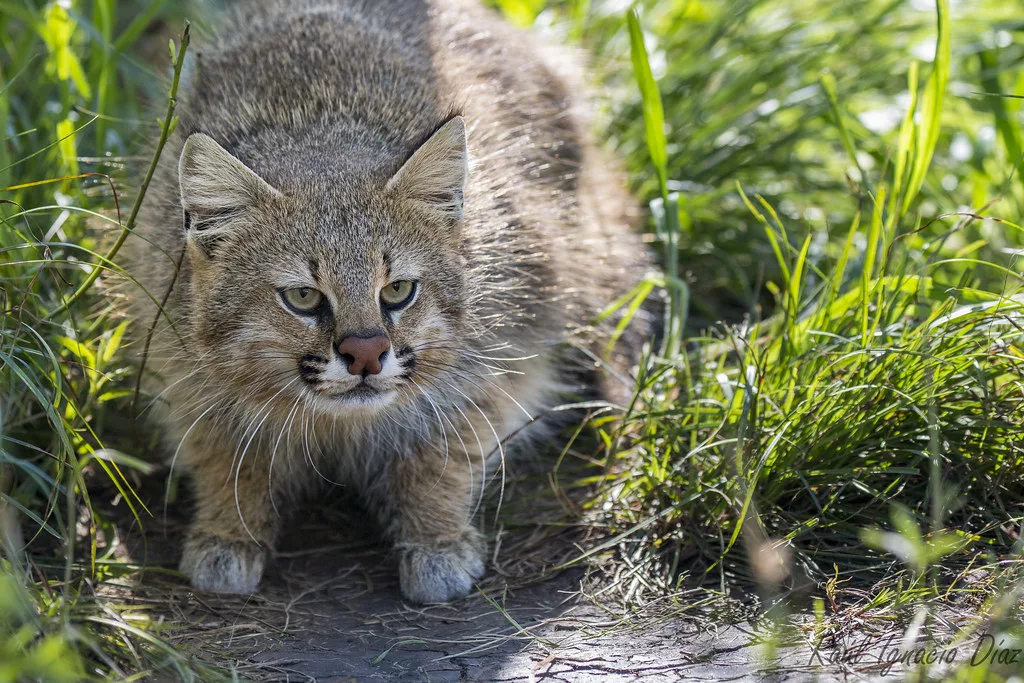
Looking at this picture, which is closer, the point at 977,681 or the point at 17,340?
the point at 977,681

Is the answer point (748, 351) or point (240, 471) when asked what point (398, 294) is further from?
point (748, 351)

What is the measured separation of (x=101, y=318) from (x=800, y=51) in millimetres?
3716

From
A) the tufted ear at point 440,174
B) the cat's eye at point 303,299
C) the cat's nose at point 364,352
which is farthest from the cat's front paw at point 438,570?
the tufted ear at point 440,174

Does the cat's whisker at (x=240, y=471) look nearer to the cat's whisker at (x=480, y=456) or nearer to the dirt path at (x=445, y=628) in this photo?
the dirt path at (x=445, y=628)

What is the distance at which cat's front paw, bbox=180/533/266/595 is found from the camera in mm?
3453

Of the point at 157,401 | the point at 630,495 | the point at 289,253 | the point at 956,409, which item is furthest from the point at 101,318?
the point at 956,409

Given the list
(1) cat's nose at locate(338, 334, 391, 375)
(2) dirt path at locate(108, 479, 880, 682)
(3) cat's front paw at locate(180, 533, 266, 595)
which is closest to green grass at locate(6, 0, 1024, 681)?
(2) dirt path at locate(108, 479, 880, 682)

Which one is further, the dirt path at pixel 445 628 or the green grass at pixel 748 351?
the green grass at pixel 748 351

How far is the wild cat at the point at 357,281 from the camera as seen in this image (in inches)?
124

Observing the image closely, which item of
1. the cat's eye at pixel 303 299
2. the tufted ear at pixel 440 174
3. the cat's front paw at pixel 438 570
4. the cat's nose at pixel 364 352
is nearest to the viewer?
the cat's nose at pixel 364 352

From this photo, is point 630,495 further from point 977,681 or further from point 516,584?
point 977,681

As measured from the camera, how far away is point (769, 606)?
3094 millimetres

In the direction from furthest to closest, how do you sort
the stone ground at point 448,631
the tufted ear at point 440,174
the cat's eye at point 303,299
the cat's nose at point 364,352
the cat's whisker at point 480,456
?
the cat's whisker at point 480,456
the tufted ear at point 440,174
the cat's eye at point 303,299
the cat's nose at point 364,352
the stone ground at point 448,631

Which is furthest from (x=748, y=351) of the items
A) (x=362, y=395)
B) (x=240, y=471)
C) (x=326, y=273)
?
(x=240, y=471)
